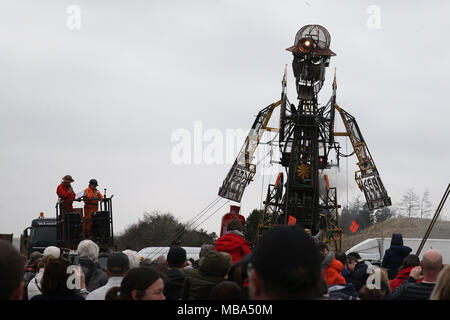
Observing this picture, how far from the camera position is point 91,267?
8.18 meters

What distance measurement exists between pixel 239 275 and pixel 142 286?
1557 mm

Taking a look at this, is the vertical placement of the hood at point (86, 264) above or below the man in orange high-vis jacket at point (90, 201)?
below

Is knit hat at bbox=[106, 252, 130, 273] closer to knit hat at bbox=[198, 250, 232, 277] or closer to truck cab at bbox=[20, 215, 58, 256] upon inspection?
knit hat at bbox=[198, 250, 232, 277]

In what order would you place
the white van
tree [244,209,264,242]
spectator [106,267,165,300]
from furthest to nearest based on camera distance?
1. tree [244,209,264,242]
2. the white van
3. spectator [106,267,165,300]

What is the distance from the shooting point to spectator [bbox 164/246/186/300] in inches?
258

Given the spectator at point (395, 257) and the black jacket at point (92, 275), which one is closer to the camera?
the black jacket at point (92, 275)

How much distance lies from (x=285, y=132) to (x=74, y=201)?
8.71 m

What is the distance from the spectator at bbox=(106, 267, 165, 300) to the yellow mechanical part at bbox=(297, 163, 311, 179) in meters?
18.1

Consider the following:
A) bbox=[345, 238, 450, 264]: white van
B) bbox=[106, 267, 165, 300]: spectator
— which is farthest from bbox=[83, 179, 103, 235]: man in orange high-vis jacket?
bbox=[106, 267, 165, 300]: spectator

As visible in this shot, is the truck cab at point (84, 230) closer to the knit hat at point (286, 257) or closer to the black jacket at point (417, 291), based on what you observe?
the black jacket at point (417, 291)

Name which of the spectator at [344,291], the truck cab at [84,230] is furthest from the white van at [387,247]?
the spectator at [344,291]

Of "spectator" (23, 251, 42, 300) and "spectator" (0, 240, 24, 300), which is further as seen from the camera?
"spectator" (23, 251, 42, 300)

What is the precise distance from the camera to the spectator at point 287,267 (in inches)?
103
